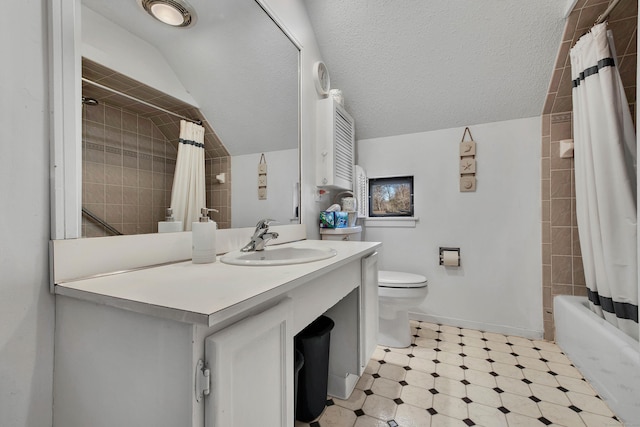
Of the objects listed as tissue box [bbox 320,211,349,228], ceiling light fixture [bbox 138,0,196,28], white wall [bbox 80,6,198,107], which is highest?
ceiling light fixture [bbox 138,0,196,28]

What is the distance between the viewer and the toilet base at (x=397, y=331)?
2.03 meters

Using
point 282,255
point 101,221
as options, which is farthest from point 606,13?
point 101,221

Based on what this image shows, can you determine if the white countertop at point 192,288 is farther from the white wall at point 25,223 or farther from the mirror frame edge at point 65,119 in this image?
the mirror frame edge at point 65,119

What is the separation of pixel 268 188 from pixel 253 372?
41.1 inches

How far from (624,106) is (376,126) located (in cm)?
156

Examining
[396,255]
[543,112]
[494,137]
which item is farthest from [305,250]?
[543,112]

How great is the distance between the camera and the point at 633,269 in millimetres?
1375

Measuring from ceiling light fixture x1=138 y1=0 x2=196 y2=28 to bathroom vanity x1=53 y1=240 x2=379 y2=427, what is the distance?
2.83ft

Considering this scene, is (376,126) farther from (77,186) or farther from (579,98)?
(77,186)

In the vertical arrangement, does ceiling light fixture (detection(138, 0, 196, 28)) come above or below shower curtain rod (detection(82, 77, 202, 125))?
above

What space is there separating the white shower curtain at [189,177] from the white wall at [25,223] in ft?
1.23

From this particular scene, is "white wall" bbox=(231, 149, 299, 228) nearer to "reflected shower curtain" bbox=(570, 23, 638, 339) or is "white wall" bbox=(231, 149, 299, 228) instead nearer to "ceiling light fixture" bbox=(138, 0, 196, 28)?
"ceiling light fixture" bbox=(138, 0, 196, 28)

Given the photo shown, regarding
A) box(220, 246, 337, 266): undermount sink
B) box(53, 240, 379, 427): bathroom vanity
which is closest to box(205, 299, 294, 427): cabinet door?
box(53, 240, 379, 427): bathroom vanity

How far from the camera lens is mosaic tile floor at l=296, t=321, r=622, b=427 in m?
1.31
